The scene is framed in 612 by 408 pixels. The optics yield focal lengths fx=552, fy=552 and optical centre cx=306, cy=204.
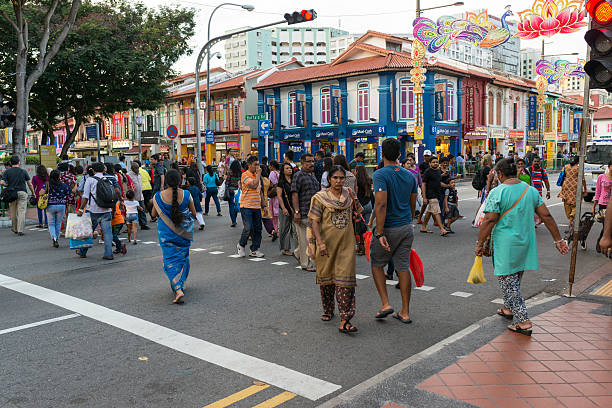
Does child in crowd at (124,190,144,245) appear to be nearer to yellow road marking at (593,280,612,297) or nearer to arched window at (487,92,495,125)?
yellow road marking at (593,280,612,297)

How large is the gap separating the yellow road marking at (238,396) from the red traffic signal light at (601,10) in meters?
4.67

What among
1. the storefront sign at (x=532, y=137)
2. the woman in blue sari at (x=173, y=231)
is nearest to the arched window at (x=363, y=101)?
the storefront sign at (x=532, y=137)

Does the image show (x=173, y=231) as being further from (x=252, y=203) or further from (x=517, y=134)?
Answer: (x=517, y=134)

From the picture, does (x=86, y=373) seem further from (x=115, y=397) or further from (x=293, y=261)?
(x=293, y=261)

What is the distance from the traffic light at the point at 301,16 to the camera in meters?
14.8

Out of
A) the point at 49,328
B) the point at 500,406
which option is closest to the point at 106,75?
the point at 49,328

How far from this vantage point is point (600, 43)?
5.48 m

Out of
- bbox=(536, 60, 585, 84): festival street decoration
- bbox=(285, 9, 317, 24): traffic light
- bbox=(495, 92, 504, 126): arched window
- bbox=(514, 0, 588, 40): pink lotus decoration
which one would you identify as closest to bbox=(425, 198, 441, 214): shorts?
bbox=(285, 9, 317, 24): traffic light

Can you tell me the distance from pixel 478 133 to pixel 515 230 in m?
36.4

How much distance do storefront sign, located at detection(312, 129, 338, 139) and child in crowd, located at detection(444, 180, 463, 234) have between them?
26281 millimetres

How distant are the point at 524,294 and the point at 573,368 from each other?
261 cm

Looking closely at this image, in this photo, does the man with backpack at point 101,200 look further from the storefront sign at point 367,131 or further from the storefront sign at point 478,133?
the storefront sign at point 478,133

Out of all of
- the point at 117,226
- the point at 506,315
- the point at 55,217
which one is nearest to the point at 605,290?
the point at 506,315

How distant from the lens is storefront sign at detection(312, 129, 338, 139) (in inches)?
1494
